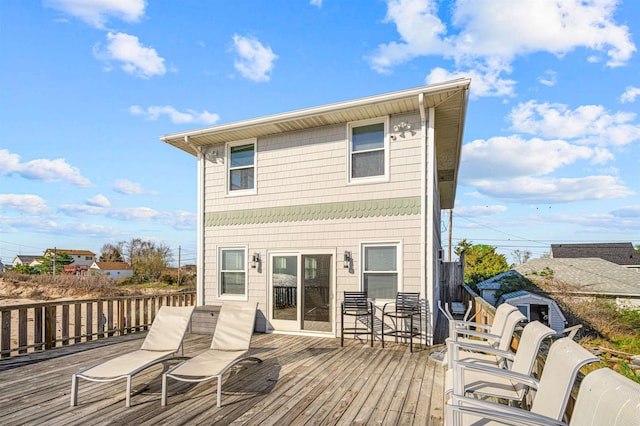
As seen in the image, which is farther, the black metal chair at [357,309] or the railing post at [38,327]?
the black metal chair at [357,309]

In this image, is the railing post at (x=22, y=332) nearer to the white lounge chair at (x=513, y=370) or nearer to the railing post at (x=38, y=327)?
the railing post at (x=38, y=327)

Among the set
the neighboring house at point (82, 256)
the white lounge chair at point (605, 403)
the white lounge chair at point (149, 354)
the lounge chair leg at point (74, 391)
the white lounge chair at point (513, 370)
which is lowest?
the neighboring house at point (82, 256)

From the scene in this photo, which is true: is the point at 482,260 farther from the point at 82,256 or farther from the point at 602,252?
the point at 82,256

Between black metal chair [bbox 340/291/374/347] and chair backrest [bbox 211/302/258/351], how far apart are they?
235 centimetres

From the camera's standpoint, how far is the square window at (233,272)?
8.51m

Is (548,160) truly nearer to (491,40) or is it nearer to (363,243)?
(491,40)

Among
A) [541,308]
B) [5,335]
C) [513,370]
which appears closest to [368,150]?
[513,370]

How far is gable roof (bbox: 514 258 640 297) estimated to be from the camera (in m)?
18.0

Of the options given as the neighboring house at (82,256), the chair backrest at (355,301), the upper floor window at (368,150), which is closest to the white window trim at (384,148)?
the upper floor window at (368,150)

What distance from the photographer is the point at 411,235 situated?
6984 mm

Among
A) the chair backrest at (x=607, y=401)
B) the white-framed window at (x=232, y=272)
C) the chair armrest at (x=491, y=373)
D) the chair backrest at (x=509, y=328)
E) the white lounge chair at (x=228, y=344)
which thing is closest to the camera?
the chair backrest at (x=607, y=401)

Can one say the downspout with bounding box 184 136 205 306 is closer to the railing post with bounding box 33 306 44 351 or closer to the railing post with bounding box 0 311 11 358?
the railing post with bounding box 33 306 44 351

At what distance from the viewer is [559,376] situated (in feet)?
6.52

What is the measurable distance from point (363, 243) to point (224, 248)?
138 inches
